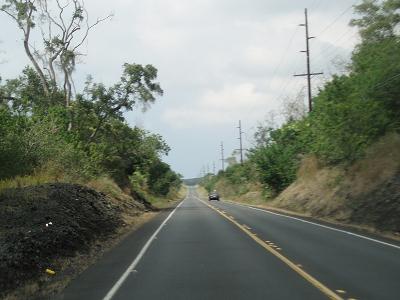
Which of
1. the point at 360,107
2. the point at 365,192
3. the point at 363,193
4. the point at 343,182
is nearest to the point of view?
the point at 365,192

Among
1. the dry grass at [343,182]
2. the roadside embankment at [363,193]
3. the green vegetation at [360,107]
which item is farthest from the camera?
the green vegetation at [360,107]

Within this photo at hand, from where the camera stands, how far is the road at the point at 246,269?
9523 millimetres

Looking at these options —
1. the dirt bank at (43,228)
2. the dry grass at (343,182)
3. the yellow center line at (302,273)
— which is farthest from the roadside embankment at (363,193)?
the dirt bank at (43,228)

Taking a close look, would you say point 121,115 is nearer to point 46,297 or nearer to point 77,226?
point 77,226

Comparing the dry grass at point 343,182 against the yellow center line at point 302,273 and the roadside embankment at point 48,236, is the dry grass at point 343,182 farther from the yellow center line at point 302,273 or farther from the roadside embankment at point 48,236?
the roadside embankment at point 48,236

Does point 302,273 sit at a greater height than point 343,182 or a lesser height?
lesser

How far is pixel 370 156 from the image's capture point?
2842cm

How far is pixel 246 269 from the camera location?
1194 cm

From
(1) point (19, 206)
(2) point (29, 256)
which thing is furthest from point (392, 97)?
(2) point (29, 256)

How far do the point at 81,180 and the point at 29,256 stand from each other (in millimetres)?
17838

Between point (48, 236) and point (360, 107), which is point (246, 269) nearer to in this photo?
point (48, 236)

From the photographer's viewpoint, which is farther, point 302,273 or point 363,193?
point 363,193

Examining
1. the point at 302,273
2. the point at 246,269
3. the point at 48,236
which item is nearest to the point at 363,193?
the point at 246,269

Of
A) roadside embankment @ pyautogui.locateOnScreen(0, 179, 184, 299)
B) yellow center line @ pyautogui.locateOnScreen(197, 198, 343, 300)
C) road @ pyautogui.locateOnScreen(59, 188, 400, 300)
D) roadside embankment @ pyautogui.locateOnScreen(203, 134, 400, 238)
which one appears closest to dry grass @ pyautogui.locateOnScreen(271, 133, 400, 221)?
roadside embankment @ pyautogui.locateOnScreen(203, 134, 400, 238)
